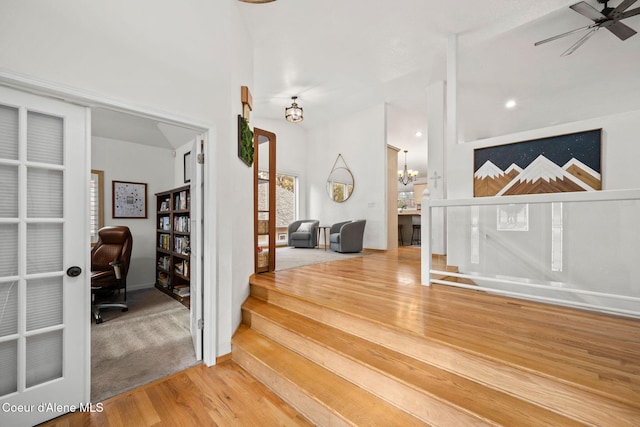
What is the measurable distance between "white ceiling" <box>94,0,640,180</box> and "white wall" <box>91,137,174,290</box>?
37 centimetres

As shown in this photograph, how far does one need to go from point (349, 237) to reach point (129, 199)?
415 centimetres

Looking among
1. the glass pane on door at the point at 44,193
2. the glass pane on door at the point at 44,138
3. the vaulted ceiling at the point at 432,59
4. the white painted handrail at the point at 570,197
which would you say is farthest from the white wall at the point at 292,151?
the glass pane on door at the point at 44,193

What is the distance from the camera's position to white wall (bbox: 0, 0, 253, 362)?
1.53m

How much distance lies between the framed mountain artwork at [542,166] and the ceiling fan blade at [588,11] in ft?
4.11

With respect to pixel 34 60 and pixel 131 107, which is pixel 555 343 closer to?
pixel 131 107

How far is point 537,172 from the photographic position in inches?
122

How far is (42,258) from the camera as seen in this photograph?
1.67m

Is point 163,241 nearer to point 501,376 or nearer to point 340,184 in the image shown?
point 340,184

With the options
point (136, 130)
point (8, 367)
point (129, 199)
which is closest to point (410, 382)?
→ point (8, 367)

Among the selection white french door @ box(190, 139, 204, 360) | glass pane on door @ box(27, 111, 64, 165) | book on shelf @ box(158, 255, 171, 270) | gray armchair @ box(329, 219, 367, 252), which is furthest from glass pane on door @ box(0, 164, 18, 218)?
gray armchair @ box(329, 219, 367, 252)

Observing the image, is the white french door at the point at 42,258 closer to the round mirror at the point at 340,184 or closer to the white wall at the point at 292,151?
the white wall at the point at 292,151

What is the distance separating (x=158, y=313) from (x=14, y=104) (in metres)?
2.76

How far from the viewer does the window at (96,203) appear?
4.24 meters

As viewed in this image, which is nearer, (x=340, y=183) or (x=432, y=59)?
(x=432, y=59)
